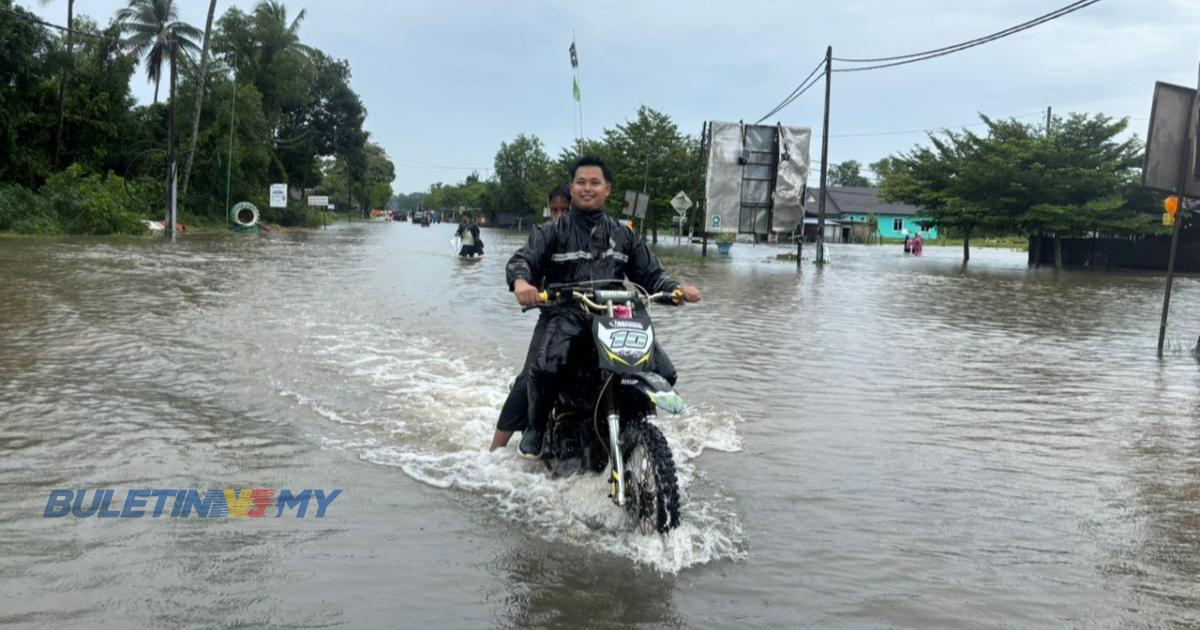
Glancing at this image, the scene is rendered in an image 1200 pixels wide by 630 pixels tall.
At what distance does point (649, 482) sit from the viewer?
3916 millimetres

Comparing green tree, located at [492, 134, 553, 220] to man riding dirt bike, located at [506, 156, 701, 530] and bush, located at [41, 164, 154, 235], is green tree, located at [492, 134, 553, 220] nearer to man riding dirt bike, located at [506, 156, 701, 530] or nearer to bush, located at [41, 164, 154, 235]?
bush, located at [41, 164, 154, 235]

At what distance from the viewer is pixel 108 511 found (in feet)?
13.7

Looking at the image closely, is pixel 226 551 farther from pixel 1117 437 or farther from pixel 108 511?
pixel 1117 437

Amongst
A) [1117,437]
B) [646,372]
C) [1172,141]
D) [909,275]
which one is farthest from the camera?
[909,275]

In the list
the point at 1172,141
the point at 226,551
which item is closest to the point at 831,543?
the point at 226,551

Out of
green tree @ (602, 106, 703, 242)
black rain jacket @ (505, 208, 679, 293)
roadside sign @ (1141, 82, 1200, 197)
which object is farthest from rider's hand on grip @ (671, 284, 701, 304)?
green tree @ (602, 106, 703, 242)

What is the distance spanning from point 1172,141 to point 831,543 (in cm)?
841

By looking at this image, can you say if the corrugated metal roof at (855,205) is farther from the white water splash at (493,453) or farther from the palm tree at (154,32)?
the white water splash at (493,453)

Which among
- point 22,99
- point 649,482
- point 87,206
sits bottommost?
point 649,482

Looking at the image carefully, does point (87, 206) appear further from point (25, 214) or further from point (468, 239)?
point (468, 239)

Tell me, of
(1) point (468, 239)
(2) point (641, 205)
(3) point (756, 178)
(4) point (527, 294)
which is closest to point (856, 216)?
(2) point (641, 205)

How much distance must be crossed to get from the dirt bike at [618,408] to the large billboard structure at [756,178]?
21.9 metres

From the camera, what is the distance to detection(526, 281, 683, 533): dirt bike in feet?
12.8

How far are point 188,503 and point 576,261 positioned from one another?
224cm
